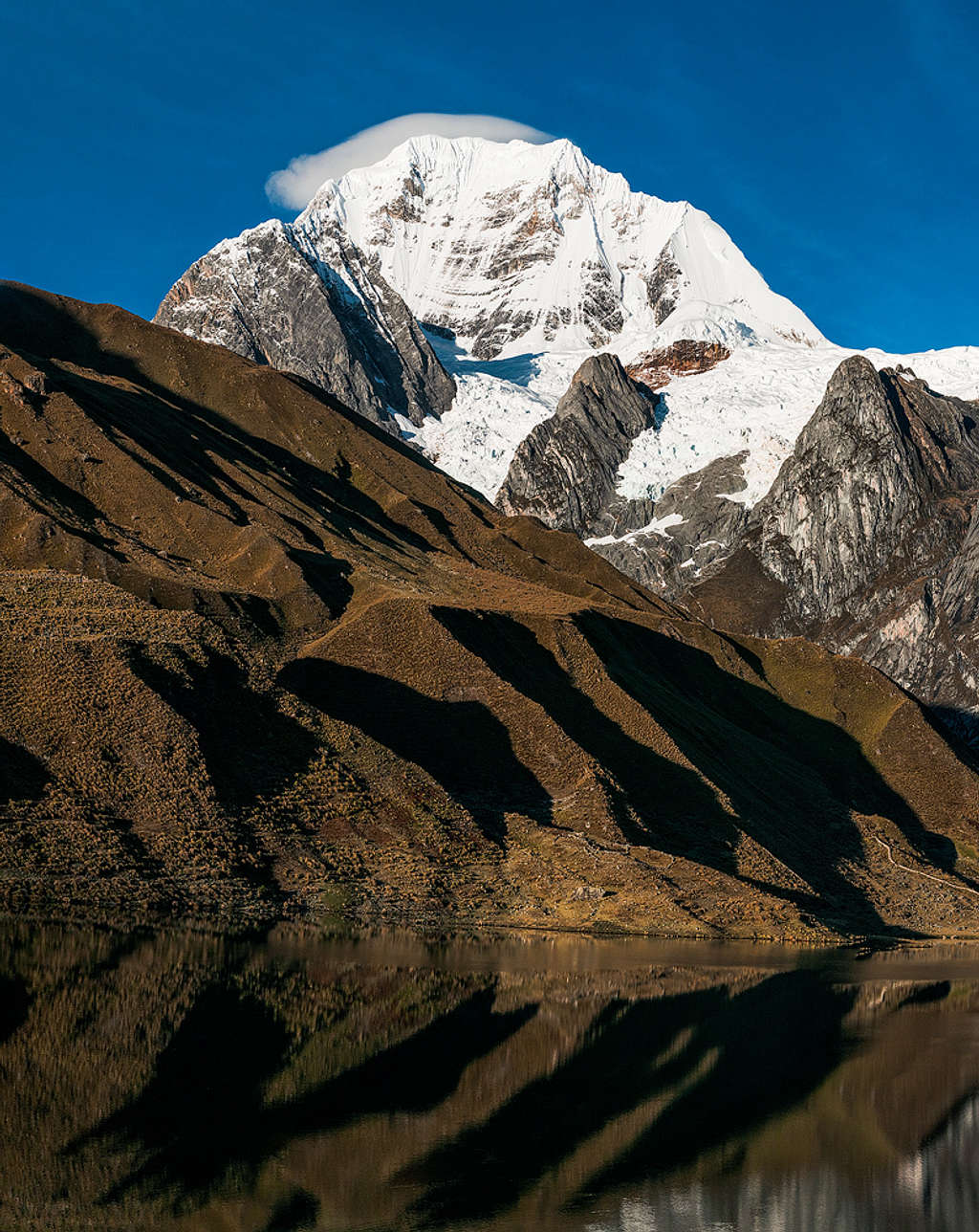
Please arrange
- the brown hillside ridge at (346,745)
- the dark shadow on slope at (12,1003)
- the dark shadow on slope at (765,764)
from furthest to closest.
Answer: the dark shadow on slope at (765,764)
the brown hillside ridge at (346,745)
the dark shadow on slope at (12,1003)

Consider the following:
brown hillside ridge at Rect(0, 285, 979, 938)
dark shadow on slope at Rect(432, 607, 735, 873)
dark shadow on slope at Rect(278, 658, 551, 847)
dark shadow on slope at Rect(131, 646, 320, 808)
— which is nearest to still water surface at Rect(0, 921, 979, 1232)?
brown hillside ridge at Rect(0, 285, 979, 938)

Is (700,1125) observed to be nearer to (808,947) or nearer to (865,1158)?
(865,1158)

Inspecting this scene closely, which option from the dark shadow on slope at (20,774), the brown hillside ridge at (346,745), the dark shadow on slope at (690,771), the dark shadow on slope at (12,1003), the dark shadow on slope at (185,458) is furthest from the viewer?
the dark shadow on slope at (185,458)

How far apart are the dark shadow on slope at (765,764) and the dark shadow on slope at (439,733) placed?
2455 centimetres

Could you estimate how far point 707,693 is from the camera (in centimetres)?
19338

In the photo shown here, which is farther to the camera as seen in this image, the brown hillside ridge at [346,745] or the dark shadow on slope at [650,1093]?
the brown hillside ridge at [346,745]

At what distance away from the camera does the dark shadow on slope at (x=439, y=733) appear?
117125 mm

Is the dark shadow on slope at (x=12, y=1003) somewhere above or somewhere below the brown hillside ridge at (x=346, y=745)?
below

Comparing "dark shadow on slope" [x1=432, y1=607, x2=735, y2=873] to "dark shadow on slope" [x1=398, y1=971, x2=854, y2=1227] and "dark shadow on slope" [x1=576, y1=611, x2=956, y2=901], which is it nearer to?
"dark shadow on slope" [x1=576, y1=611, x2=956, y2=901]

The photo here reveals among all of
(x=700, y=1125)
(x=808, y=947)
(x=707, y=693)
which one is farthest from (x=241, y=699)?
(x=707, y=693)

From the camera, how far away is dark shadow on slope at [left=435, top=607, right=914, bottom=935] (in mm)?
122625

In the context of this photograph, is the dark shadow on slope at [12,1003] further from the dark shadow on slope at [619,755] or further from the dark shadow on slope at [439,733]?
the dark shadow on slope at [619,755]

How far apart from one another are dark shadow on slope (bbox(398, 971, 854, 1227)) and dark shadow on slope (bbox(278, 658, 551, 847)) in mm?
41494

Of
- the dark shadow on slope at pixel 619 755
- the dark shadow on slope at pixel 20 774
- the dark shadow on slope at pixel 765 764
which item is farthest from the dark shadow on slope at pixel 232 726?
the dark shadow on slope at pixel 765 764
